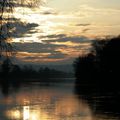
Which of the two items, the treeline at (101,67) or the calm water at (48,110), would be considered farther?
the treeline at (101,67)

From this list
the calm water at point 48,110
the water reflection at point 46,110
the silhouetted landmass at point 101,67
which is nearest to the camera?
the calm water at point 48,110

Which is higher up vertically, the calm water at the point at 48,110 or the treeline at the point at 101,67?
the calm water at the point at 48,110

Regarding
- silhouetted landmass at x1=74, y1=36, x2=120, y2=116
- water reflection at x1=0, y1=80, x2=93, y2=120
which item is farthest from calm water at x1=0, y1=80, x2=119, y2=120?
silhouetted landmass at x1=74, y1=36, x2=120, y2=116

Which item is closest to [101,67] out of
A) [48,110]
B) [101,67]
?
[101,67]

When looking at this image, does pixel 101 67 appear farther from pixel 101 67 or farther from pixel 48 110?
pixel 48 110

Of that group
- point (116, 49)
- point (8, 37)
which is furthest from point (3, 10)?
point (116, 49)

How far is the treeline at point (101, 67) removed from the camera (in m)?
121

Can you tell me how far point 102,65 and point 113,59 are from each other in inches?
369

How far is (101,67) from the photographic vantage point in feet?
454

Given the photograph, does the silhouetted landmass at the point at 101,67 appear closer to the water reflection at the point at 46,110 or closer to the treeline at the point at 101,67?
the treeline at the point at 101,67

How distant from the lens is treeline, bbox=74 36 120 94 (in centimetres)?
12138

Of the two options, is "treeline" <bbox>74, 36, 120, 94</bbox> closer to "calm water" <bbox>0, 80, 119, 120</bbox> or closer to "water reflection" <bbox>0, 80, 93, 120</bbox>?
"calm water" <bbox>0, 80, 119, 120</bbox>

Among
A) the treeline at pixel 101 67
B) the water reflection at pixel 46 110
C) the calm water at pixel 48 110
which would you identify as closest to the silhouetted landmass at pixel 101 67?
the treeline at pixel 101 67

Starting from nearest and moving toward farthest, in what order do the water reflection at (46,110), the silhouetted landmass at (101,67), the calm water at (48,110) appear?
the calm water at (48,110) < the water reflection at (46,110) < the silhouetted landmass at (101,67)
